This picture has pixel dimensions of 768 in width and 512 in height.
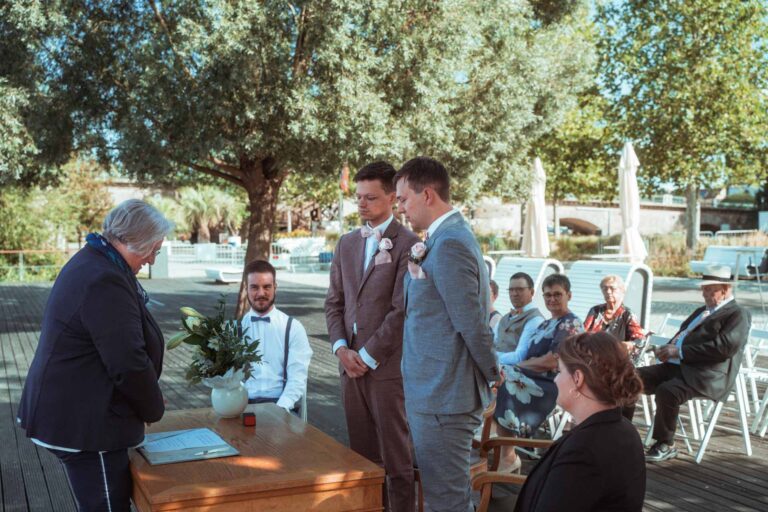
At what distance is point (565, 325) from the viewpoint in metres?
5.35

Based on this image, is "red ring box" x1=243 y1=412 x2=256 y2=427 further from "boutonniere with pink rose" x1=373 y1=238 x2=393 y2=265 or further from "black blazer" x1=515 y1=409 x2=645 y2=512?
"black blazer" x1=515 y1=409 x2=645 y2=512

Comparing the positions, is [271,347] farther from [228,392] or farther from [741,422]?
[741,422]

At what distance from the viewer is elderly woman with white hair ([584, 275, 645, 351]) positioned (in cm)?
600

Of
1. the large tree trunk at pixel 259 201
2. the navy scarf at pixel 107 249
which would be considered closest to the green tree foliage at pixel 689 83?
the large tree trunk at pixel 259 201

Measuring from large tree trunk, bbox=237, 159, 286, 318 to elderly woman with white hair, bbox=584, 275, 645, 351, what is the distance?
8.63 meters

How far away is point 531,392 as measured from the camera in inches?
202

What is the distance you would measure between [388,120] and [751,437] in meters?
7.58

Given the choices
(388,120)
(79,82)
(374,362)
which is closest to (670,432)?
(374,362)

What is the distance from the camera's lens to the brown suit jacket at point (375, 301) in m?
3.64

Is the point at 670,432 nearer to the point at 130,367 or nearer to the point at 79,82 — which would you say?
the point at 130,367

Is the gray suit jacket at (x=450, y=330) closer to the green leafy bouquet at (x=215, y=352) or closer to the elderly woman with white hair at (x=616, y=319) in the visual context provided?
the green leafy bouquet at (x=215, y=352)

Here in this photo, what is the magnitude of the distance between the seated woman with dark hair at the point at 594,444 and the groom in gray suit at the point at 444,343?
595mm

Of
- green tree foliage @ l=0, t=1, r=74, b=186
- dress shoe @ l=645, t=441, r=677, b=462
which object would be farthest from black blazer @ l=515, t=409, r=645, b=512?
green tree foliage @ l=0, t=1, r=74, b=186

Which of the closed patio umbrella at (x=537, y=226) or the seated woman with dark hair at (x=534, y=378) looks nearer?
the seated woman with dark hair at (x=534, y=378)
